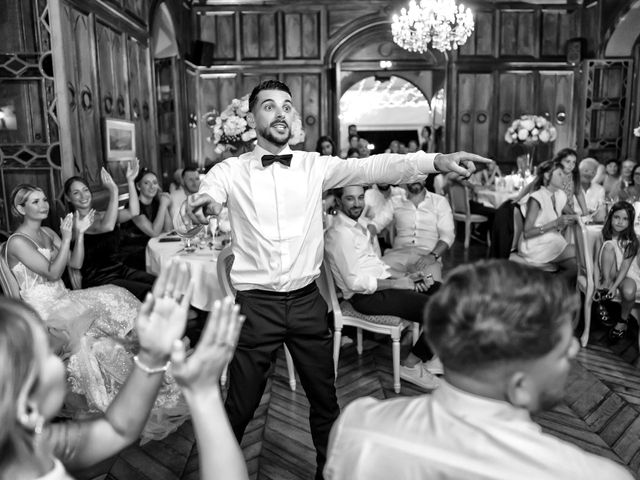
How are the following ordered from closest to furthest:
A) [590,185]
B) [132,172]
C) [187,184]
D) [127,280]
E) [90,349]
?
[90,349] < [127,280] < [132,172] < [187,184] < [590,185]

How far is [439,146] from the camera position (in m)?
10.0

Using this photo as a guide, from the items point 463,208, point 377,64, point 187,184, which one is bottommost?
point 463,208

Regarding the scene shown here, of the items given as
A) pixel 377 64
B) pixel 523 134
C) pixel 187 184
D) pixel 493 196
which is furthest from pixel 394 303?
pixel 377 64

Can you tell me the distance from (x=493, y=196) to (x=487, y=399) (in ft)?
22.0

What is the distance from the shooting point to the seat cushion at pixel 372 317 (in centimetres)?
334

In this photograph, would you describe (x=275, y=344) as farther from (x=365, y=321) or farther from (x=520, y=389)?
(x=520, y=389)

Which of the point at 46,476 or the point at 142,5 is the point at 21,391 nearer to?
the point at 46,476

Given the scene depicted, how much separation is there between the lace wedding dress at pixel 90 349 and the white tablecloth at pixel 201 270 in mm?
460

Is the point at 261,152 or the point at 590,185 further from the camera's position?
the point at 590,185

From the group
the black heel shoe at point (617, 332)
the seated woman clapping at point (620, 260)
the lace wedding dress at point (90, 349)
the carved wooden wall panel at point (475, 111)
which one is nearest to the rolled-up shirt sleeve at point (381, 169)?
the lace wedding dress at point (90, 349)

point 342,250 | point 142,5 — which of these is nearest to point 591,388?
point 342,250

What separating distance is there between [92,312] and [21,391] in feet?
8.56

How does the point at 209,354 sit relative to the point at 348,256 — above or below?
above

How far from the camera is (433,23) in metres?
6.77
